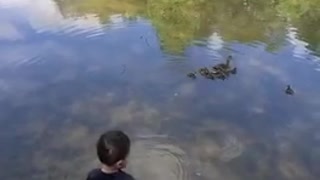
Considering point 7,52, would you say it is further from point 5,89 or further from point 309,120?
point 309,120

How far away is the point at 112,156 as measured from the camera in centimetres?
235

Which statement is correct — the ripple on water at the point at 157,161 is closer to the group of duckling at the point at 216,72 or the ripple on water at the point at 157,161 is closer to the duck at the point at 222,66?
the group of duckling at the point at 216,72

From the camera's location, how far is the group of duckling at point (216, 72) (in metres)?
7.20

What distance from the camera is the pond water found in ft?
17.8

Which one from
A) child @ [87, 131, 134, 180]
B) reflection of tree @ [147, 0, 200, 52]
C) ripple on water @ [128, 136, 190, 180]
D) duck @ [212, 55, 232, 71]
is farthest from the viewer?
reflection of tree @ [147, 0, 200, 52]

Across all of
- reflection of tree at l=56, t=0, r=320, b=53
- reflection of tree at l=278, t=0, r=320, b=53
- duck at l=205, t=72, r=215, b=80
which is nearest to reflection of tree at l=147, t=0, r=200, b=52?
reflection of tree at l=56, t=0, r=320, b=53

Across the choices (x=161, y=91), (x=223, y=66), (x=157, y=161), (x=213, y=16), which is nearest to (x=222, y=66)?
→ (x=223, y=66)

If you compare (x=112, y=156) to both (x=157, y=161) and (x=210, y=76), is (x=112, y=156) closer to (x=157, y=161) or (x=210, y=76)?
(x=157, y=161)

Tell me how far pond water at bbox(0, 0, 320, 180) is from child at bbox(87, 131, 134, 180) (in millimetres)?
2812

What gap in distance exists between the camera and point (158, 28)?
9273 millimetres

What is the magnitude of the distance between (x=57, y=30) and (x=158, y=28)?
1.79m

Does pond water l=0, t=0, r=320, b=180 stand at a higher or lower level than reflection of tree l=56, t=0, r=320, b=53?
higher

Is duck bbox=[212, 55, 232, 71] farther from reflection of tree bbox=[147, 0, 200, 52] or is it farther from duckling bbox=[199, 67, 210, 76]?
reflection of tree bbox=[147, 0, 200, 52]

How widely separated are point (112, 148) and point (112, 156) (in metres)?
0.04
